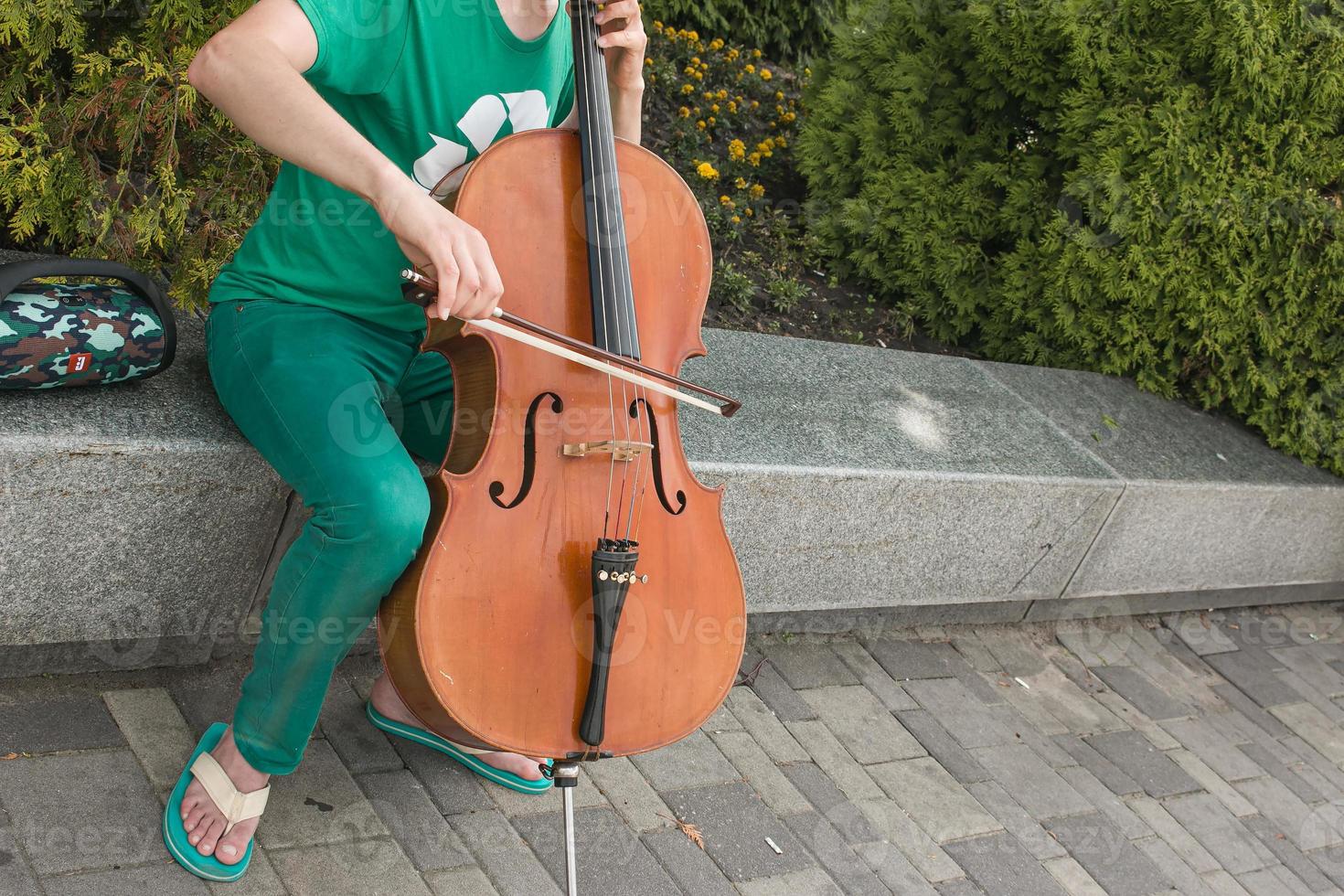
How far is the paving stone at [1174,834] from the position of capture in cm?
256

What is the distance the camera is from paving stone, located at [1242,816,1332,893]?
2.61 meters

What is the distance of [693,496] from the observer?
187 cm

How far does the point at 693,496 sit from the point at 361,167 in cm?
69

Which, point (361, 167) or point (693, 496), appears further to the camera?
point (693, 496)

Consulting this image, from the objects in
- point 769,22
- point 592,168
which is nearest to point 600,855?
point 592,168

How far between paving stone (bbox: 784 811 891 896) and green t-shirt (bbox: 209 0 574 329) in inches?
46.9

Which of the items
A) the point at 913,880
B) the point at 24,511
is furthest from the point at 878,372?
the point at 24,511

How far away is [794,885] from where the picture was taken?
212cm

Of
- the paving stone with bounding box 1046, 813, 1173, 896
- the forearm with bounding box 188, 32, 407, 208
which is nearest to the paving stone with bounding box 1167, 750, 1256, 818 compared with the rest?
the paving stone with bounding box 1046, 813, 1173, 896

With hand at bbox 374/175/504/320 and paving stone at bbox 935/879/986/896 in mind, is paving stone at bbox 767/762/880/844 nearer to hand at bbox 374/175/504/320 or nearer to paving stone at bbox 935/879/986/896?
paving stone at bbox 935/879/986/896

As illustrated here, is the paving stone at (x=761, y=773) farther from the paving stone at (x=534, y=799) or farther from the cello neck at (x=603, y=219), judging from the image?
the cello neck at (x=603, y=219)

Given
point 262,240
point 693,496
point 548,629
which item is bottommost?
point 548,629

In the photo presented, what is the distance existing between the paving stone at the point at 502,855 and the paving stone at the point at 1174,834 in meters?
1.41

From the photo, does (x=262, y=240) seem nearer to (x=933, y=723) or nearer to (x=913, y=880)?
(x=913, y=880)
